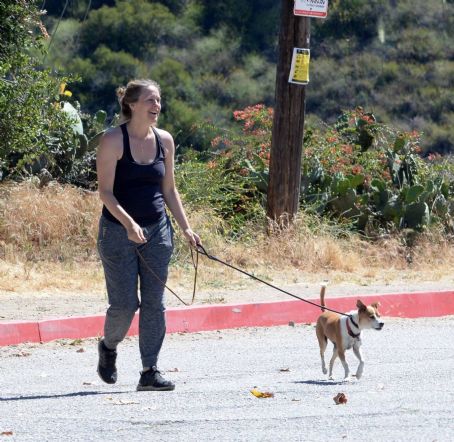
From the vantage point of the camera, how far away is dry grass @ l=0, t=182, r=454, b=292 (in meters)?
11.8

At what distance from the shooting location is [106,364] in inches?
274

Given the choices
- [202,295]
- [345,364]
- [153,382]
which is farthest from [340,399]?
[202,295]

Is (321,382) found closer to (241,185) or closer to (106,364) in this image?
(106,364)

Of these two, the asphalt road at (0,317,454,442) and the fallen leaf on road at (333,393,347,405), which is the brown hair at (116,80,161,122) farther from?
the fallen leaf on road at (333,393,347,405)

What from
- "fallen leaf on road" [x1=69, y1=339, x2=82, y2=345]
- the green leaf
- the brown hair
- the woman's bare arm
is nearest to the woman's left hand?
the woman's bare arm

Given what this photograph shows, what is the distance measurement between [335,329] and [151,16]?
3524 centimetres

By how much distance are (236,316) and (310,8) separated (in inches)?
163

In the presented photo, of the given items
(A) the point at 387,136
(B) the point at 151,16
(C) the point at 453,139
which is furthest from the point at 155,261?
(B) the point at 151,16

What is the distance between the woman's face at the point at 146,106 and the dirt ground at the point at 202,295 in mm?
3157

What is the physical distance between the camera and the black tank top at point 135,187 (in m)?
6.62

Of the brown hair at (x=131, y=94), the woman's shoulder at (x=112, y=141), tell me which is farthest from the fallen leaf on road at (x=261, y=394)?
the brown hair at (x=131, y=94)

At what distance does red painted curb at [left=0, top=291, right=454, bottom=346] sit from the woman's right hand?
8.90 ft

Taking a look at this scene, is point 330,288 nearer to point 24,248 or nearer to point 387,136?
point 24,248

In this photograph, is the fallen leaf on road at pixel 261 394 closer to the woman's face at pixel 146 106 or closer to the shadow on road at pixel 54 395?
the shadow on road at pixel 54 395
